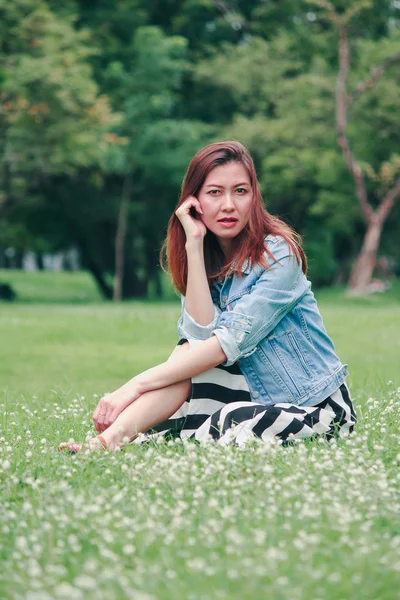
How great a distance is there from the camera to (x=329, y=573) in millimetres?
2924

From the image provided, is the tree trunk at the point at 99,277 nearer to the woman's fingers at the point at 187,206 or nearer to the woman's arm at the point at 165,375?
the woman's fingers at the point at 187,206

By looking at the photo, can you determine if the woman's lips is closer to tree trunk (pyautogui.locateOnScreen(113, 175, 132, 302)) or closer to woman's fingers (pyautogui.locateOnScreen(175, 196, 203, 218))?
woman's fingers (pyautogui.locateOnScreen(175, 196, 203, 218))

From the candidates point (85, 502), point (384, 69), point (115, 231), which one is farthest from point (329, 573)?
point (115, 231)

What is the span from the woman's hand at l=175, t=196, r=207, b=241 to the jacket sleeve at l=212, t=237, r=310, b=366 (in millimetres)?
455

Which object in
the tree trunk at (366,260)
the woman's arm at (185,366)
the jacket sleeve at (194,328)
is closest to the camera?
the woman's arm at (185,366)

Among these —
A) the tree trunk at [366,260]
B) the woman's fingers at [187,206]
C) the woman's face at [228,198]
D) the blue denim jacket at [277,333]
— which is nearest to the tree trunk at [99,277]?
the tree trunk at [366,260]

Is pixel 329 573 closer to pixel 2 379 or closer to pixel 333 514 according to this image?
pixel 333 514

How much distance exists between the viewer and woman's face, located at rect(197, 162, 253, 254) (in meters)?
5.25

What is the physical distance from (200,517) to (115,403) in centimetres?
145

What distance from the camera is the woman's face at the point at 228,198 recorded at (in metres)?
5.25

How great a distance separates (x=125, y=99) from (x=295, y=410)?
84.1 ft

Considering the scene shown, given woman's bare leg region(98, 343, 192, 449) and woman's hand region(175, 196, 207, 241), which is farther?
woman's hand region(175, 196, 207, 241)

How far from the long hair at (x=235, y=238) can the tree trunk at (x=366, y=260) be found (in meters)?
22.7

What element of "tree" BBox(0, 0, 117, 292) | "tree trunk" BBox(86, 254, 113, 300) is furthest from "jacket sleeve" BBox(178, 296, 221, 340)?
"tree trunk" BBox(86, 254, 113, 300)
